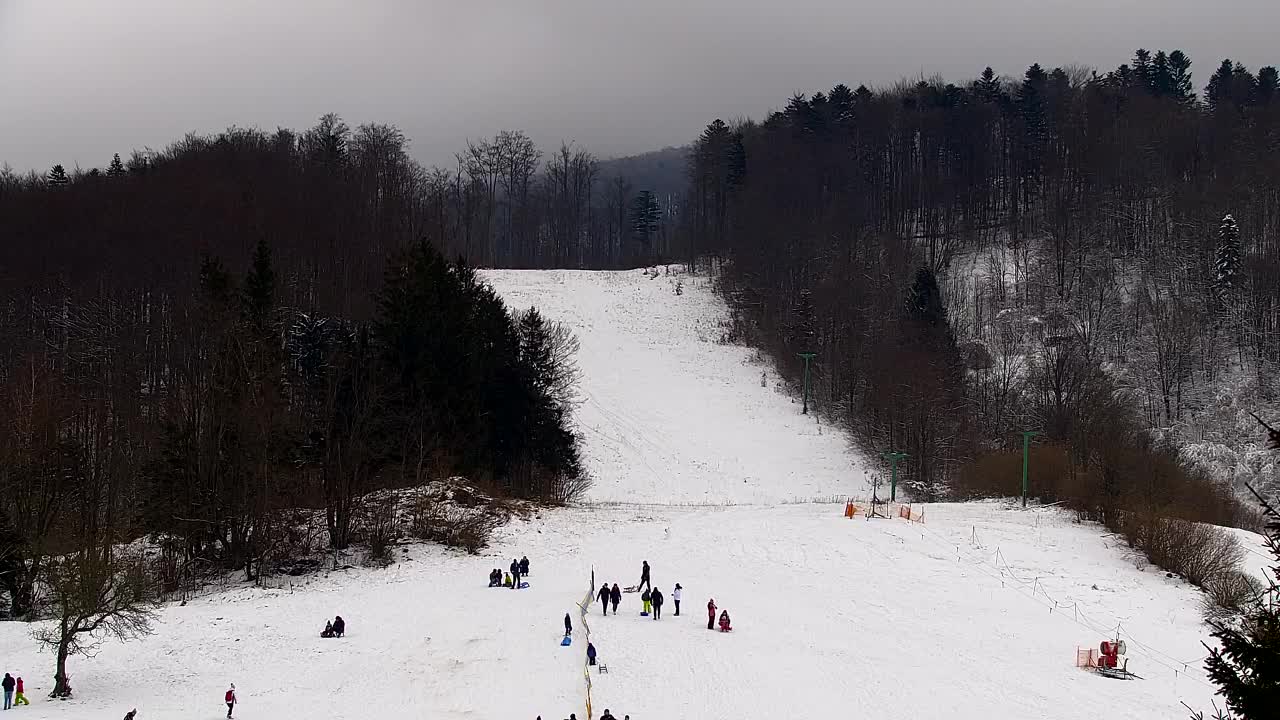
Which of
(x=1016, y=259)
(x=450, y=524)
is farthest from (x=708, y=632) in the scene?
(x=1016, y=259)

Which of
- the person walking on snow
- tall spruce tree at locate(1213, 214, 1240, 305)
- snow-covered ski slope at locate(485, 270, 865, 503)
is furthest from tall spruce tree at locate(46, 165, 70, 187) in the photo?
tall spruce tree at locate(1213, 214, 1240, 305)

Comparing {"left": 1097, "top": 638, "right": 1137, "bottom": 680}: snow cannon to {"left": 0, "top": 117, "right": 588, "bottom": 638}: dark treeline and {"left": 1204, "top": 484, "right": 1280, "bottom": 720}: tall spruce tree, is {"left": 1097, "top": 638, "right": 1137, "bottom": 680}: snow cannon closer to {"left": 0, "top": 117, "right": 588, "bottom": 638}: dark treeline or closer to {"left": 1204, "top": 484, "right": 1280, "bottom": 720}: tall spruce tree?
{"left": 1204, "top": 484, "right": 1280, "bottom": 720}: tall spruce tree

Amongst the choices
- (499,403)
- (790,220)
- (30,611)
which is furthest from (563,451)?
(790,220)

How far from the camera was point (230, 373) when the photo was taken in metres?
37.6

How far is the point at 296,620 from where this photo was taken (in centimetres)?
2989

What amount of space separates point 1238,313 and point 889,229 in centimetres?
3210

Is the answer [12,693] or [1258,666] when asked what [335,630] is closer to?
[12,693]

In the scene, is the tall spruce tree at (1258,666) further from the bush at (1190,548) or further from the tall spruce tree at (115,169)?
the tall spruce tree at (115,169)

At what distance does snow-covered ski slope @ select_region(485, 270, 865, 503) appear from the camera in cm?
5984

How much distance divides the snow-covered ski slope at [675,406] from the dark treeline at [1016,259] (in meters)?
3.72

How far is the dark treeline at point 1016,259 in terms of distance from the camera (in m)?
62.2

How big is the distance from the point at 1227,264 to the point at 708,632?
66.9 m

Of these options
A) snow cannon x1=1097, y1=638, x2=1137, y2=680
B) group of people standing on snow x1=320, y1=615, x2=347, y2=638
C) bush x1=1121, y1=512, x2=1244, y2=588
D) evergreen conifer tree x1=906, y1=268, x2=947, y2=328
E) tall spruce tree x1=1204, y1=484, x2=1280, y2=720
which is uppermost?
evergreen conifer tree x1=906, y1=268, x2=947, y2=328

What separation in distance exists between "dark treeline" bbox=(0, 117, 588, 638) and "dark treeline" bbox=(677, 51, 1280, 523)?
1064 inches
